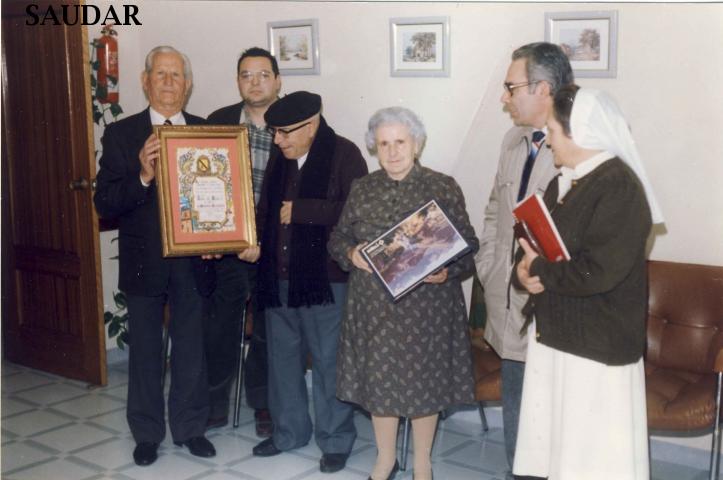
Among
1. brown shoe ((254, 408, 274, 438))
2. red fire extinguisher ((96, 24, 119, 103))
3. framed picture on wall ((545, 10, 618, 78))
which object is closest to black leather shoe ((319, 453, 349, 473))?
brown shoe ((254, 408, 274, 438))

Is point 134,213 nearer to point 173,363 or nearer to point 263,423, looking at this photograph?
point 173,363

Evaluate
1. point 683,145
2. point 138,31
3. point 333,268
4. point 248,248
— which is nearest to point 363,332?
point 333,268

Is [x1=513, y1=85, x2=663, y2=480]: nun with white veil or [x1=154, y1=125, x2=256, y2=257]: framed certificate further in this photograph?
[x1=154, y1=125, x2=256, y2=257]: framed certificate

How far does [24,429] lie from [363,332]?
6.58 ft

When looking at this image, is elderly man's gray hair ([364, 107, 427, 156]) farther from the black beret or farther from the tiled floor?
the tiled floor

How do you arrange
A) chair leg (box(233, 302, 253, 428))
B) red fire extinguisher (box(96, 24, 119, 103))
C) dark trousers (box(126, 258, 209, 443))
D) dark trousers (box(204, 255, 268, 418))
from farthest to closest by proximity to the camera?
red fire extinguisher (box(96, 24, 119, 103)) < chair leg (box(233, 302, 253, 428)) < dark trousers (box(204, 255, 268, 418)) < dark trousers (box(126, 258, 209, 443))

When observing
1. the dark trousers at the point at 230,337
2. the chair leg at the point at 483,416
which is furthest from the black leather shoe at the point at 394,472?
the dark trousers at the point at 230,337

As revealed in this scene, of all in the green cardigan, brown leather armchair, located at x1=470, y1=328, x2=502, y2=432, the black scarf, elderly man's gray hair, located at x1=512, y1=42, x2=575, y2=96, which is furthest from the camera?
the black scarf

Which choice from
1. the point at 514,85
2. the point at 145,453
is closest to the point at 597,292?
the point at 514,85

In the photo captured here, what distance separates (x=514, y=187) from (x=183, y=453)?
1.93 meters

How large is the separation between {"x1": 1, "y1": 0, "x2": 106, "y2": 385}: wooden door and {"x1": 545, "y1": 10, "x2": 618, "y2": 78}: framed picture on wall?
8.27 feet

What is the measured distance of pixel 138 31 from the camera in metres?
5.48

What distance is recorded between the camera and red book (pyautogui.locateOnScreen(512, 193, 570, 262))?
2.51 m

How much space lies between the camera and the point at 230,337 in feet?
13.6
